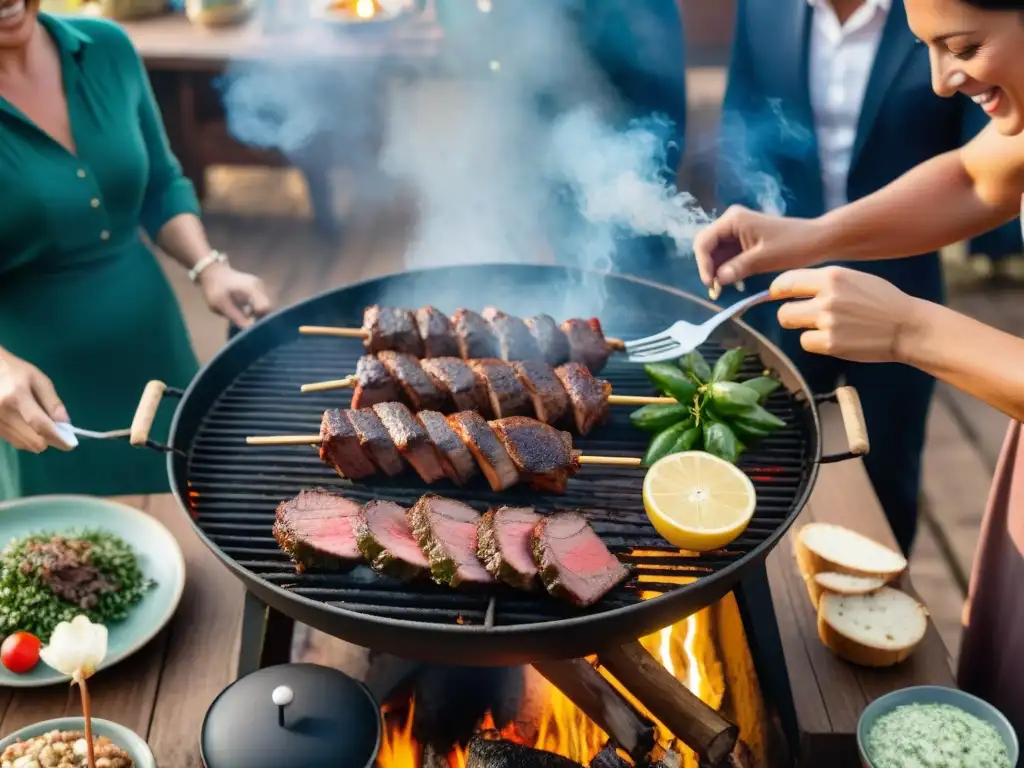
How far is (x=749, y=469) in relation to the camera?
9.88 feet

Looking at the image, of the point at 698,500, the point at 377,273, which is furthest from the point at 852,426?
the point at 377,273

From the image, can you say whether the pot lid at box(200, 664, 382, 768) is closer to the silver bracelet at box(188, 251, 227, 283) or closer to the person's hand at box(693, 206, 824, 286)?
the person's hand at box(693, 206, 824, 286)

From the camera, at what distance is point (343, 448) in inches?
115

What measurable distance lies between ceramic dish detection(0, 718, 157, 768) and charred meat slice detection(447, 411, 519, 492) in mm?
1284

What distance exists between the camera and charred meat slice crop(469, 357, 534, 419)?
319 cm

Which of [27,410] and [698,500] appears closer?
[698,500]

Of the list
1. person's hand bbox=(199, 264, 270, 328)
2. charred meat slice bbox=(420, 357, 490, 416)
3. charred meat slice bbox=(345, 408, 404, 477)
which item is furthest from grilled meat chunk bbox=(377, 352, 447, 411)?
person's hand bbox=(199, 264, 270, 328)

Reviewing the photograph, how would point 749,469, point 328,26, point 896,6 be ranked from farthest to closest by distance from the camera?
point 328,26 → point 896,6 → point 749,469

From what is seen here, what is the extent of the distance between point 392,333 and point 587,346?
75cm

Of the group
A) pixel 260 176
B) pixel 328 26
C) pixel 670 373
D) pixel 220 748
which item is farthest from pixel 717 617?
pixel 260 176

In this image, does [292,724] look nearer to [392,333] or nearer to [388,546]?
[388,546]

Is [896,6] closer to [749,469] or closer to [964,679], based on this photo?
[749,469]

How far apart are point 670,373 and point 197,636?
1.97m

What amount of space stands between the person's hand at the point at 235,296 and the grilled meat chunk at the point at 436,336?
3.24ft
